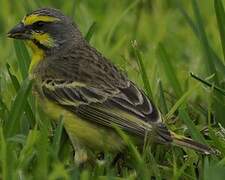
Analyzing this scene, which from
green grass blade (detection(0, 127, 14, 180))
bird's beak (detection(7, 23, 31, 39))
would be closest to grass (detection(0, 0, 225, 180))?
green grass blade (detection(0, 127, 14, 180))

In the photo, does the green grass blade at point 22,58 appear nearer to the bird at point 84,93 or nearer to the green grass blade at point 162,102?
the bird at point 84,93

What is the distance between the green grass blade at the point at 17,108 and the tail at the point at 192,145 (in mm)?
864

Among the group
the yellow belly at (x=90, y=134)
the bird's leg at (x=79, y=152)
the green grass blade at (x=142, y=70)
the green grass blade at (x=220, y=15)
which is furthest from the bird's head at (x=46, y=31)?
the green grass blade at (x=220, y=15)

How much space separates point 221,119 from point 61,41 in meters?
1.16

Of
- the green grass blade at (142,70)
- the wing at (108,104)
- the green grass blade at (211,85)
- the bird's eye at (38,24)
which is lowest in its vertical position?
the wing at (108,104)

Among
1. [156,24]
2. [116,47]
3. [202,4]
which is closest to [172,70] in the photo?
[116,47]

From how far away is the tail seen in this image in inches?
199

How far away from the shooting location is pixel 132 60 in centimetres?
745

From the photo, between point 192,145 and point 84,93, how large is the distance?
2.77 feet

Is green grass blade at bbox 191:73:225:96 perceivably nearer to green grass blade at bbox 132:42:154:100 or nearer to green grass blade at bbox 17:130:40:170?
green grass blade at bbox 132:42:154:100

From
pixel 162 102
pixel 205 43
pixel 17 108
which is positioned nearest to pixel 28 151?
pixel 17 108

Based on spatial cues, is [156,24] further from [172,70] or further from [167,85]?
[172,70]

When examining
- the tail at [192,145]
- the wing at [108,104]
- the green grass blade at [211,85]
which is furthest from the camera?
the green grass blade at [211,85]

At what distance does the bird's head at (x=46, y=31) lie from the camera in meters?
5.89
